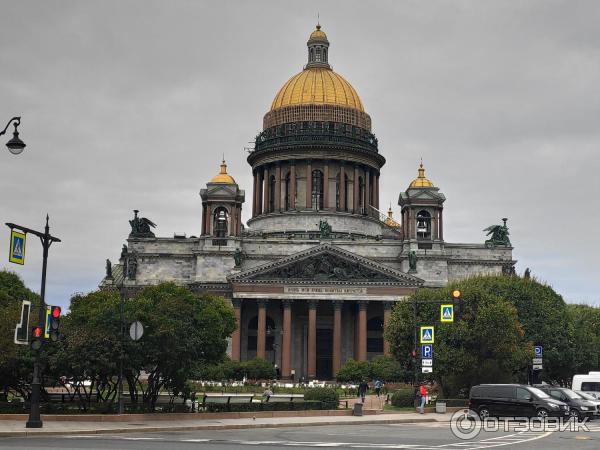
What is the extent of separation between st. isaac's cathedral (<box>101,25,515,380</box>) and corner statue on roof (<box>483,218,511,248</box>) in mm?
196

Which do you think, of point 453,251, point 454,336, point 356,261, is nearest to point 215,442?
point 454,336

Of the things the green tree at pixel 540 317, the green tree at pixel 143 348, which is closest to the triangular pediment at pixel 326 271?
the green tree at pixel 540 317

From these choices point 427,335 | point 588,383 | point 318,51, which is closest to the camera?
point 427,335

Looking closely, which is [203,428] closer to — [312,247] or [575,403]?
[575,403]

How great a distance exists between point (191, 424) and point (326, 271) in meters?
64.5

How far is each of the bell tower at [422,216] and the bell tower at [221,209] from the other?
19.8 metres

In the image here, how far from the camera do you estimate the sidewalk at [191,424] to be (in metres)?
38.0

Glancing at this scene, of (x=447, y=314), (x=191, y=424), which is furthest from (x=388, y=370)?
(x=191, y=424)

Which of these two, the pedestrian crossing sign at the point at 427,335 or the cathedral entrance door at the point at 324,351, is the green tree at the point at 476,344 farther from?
the cathedral entrance door at the point at 324,351

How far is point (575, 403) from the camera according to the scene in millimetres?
51500

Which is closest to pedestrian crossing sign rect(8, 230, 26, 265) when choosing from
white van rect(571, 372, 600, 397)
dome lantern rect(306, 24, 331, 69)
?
white van rect(571, 372, 600, 397)

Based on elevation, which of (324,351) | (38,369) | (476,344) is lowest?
(38,369)

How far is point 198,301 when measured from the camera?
76.9 metres

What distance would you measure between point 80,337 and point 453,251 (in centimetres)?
7395
